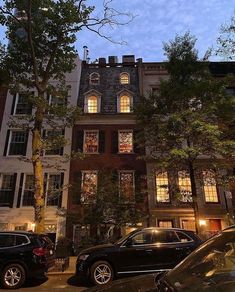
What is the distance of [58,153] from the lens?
23.2 meters

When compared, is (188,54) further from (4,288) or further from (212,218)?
(4,288)

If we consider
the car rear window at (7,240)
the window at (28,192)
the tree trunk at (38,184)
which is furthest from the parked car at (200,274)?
the window at (28,192)

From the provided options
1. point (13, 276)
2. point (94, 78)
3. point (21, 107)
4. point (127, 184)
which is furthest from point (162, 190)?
point (13, 276)

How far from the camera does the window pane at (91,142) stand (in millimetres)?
23717

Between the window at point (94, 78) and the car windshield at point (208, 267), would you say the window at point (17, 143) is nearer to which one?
the window at point (94, 78)

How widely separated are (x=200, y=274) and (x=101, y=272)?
7.41m

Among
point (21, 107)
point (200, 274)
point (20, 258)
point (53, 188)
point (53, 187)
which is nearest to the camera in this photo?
point (200, 274)

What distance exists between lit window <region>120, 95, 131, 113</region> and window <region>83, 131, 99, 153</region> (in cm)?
315

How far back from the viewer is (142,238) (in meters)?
10.1

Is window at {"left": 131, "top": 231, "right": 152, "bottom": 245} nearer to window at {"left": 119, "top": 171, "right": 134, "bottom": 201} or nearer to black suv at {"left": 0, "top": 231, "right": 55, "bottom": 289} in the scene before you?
black suv at {"left": 0, "top": 231, "right": 55, "bottom": 289}

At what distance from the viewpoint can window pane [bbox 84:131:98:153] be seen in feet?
77.8

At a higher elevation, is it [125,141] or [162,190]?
[125,141]

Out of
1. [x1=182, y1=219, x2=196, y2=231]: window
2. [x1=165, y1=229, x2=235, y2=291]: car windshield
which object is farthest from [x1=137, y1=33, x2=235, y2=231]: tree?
[x1=165, y1=229, x2=235, y2=291]: car windshield

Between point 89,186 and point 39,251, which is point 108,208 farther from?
point 39,251
